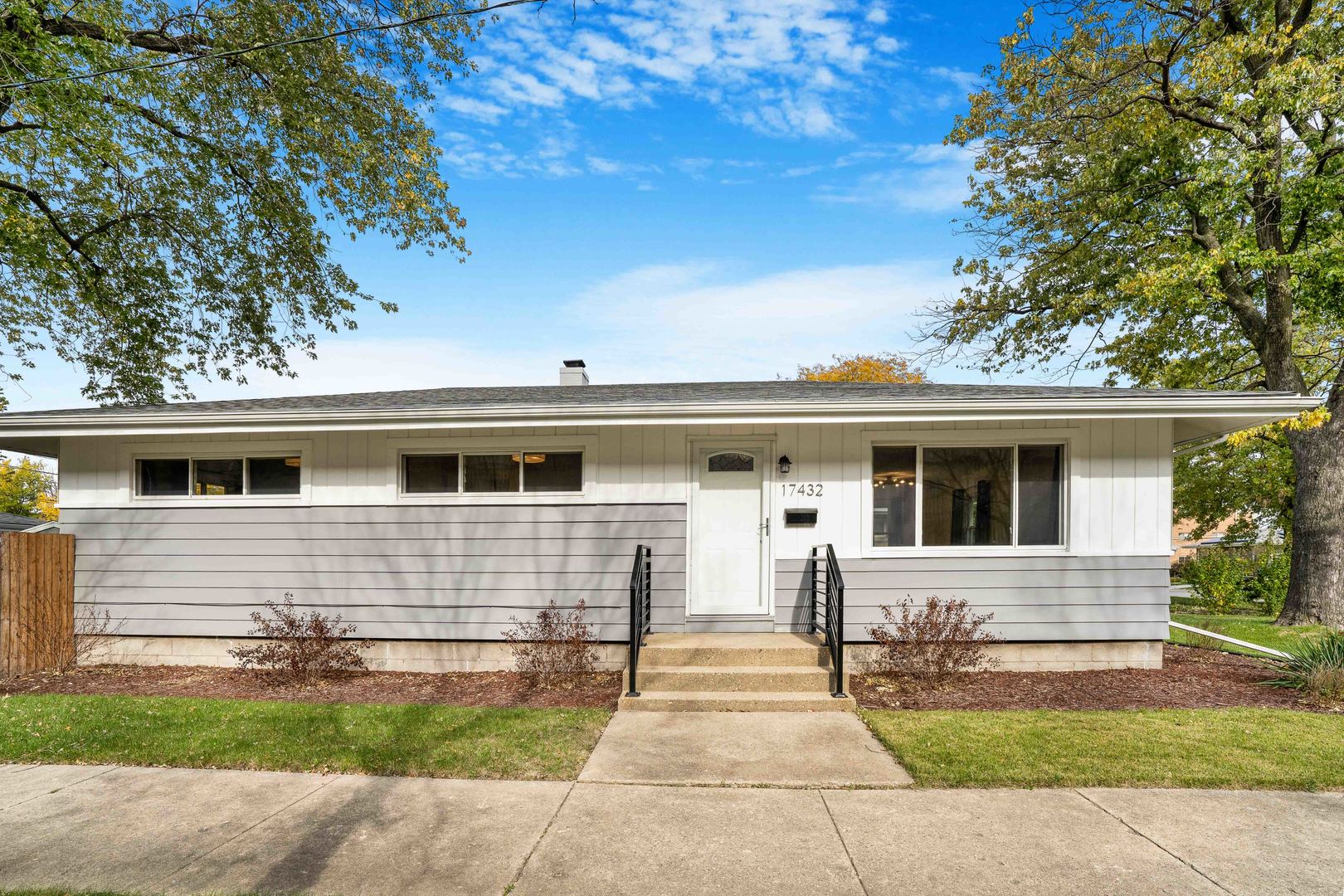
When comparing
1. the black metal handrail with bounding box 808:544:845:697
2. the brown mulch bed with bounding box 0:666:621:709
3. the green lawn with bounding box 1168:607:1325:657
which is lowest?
the green lawn with bounding box 1168:607:1325:657

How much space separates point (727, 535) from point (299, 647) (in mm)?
4421

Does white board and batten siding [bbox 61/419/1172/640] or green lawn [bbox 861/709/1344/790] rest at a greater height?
white board and batten siding [bbox 61/419/1172/640]

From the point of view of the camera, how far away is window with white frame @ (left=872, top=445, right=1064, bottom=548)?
6809 millimetres

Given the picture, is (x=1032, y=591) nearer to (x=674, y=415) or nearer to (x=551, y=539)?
(x=674, y=415)

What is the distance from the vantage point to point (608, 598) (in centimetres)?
677

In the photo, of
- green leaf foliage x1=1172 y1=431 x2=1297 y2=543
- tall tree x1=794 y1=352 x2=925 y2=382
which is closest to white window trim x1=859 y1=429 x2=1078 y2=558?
green leaf foliage x1=1172 y1=431 x2=1297 y2=543

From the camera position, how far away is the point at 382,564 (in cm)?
695

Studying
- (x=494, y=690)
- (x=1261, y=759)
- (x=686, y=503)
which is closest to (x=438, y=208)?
(x=686, y=503)

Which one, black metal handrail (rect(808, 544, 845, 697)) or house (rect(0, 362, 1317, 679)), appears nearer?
black metal handrail (rect(808, 544, 845, 697))

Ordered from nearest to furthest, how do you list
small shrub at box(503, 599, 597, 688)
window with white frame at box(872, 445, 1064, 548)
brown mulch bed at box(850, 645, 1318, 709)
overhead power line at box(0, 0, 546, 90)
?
overhead power line at box(0, 0, 546, 90), brown mulch bed at box(850, 645, 1318, 709), small shrub at box(503, 599, 597, 688), window with white frame at box(872, 445, 1064, 548)

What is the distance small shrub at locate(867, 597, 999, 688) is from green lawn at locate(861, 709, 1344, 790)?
2.76 feet

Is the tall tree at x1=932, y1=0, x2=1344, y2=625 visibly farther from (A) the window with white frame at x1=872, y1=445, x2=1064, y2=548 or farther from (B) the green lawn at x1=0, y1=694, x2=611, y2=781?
(B) the green lawn at x1=0, y1=694, x2=611, y2=781

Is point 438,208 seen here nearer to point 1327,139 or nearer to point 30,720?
point 30,720

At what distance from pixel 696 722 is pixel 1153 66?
41.4ft
